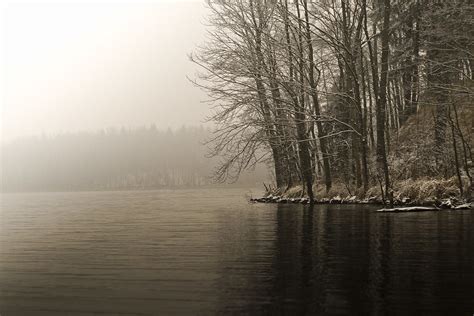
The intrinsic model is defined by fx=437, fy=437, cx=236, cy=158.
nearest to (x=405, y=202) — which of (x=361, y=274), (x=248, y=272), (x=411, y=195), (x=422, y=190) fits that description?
(x=411, y=195)

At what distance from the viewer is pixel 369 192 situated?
913 inches

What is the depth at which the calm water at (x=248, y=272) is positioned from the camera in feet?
16.8

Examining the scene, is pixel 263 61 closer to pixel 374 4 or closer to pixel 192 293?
pixel 374 4

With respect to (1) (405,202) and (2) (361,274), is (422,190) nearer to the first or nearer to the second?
(1) (405,202)

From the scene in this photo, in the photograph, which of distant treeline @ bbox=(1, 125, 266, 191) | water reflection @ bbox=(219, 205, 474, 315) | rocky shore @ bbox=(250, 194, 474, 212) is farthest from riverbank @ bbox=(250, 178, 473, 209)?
distant treeline @ bbox=(1, 125, 266, 191)

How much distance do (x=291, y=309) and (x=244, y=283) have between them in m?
1.41

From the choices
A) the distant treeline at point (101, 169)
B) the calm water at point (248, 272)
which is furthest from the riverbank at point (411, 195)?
the distant treeline at point (101, 169)

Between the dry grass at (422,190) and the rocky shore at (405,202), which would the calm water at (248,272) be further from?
the dry grass at (422,190)

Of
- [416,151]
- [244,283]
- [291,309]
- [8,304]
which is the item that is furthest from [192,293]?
[416,151]

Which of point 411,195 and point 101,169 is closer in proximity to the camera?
point 411,195

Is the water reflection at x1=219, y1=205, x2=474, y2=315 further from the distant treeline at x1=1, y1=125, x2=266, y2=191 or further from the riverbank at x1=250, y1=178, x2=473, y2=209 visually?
the distant treeline at x1=1, y1=125, x2=266, y2=191

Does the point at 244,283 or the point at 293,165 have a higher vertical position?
the point at 293,165

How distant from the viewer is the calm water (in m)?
5.11

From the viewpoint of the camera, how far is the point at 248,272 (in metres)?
6.89
